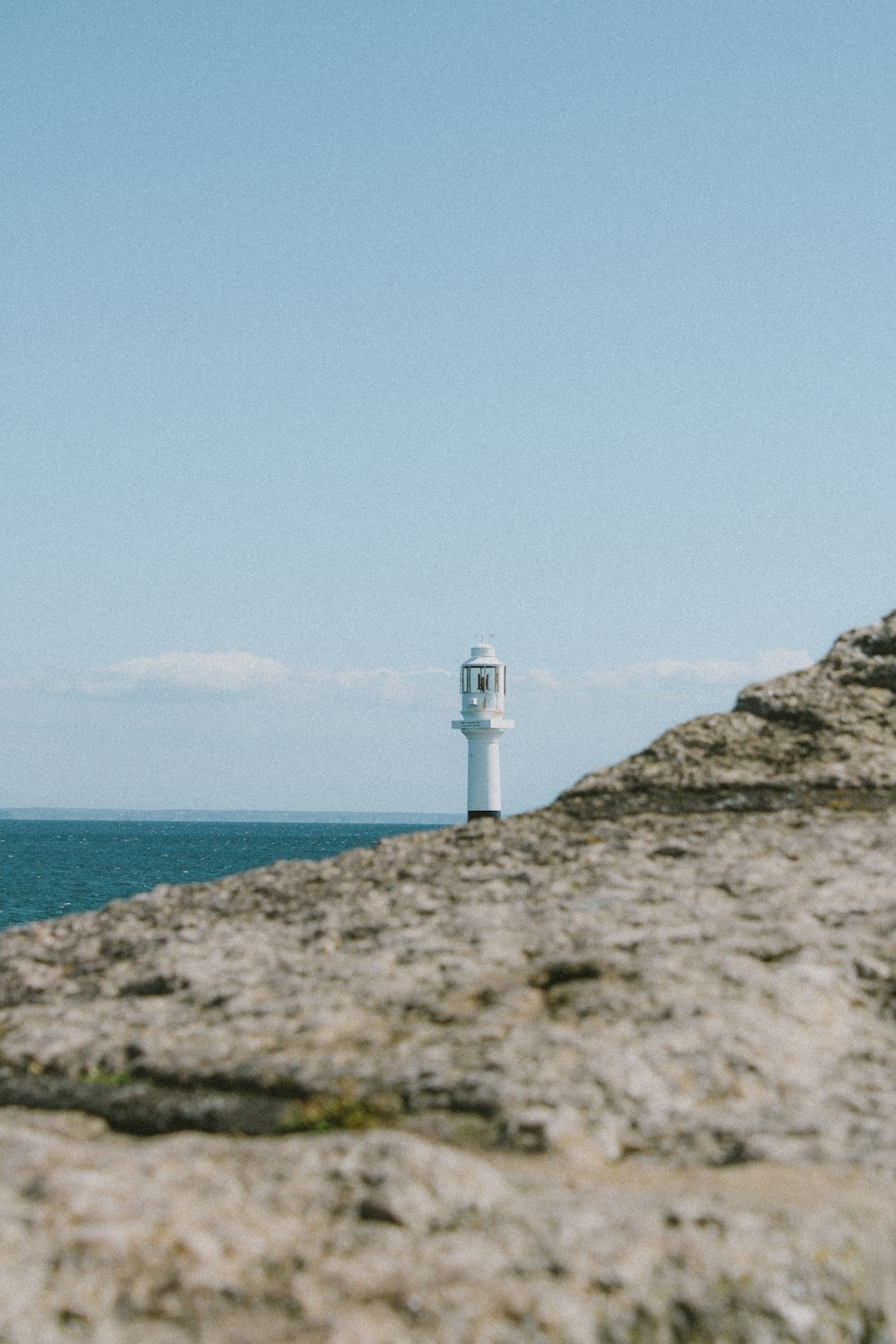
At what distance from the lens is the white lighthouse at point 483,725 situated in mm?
69250

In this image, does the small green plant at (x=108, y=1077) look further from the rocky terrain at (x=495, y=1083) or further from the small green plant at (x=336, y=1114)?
the small green plant at (x=336, y=1114)

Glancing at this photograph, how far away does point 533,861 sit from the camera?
678 centimetres

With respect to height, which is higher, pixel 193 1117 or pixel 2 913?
pixel 193 1117

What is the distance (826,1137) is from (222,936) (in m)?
3.06

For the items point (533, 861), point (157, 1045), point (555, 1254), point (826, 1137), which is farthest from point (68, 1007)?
point (826, 1137)

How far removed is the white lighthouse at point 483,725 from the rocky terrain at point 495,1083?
202 ft

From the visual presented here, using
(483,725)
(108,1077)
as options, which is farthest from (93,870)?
(108,1077)

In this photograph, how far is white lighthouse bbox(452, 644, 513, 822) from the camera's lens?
69250 mm

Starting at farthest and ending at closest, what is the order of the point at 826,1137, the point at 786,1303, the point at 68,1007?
the point at 68,1007 < the point at 826,1137 < the point at 786,1303

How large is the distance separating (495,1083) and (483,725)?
2587 inches

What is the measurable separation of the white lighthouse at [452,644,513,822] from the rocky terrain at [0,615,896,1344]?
202 feet

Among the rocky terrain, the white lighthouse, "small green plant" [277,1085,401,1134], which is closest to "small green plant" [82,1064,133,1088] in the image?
the rocky terrain

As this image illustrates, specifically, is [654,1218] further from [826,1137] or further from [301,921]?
[301,921]

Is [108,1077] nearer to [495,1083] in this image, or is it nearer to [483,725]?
[495,1083]
